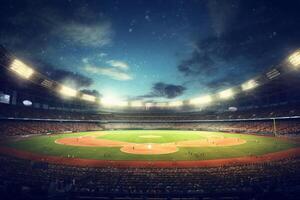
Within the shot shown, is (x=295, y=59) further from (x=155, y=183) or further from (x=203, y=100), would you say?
(x=203, y=100)

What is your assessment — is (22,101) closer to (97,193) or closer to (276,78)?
(97,193)

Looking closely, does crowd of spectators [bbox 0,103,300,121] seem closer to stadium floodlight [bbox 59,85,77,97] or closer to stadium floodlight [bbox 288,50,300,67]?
stadium floodlight [bbox 59,85,77,97]

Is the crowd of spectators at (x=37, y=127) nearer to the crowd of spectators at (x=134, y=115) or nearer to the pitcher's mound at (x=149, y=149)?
the crowd of spectators at (x=134, y=115)

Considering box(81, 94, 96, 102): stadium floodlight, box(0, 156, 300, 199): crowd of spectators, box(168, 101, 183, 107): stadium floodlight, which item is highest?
box(168, 101, 183, 107): stadium floodlight

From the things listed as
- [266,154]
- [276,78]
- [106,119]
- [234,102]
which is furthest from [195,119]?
[266,154]

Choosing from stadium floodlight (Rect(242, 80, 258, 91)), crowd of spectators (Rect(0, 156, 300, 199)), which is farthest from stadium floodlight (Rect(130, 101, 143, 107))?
crowd of spectators (Rect(0, 156, 300, 199))

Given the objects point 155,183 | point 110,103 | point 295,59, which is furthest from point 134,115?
point 155,183

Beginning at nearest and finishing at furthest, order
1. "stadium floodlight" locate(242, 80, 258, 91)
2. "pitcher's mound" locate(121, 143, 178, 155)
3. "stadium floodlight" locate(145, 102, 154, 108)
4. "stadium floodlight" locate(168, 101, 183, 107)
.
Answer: "pitcher's mound" locate(121, 143, 178, 155) < "stadium floodlight" locate(242, 80, 258, 91) < "stadium floodlight" locate(168, 101, 183, 107) < "stadium floodlight" locate(145, 102, 154, 108)
